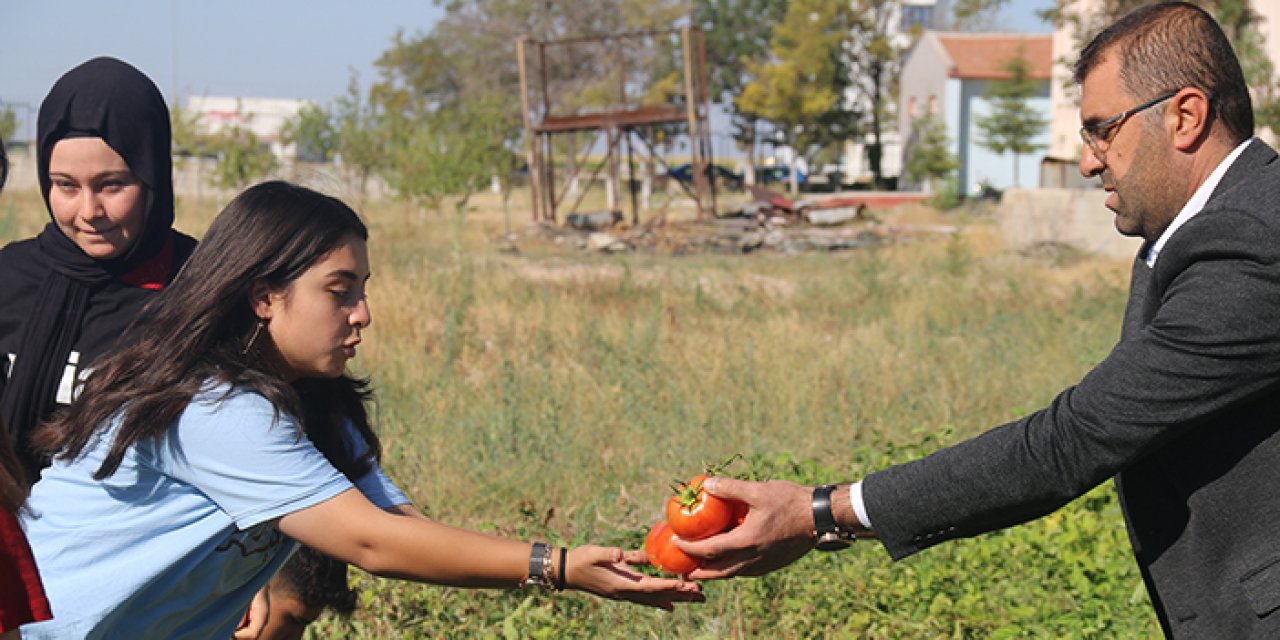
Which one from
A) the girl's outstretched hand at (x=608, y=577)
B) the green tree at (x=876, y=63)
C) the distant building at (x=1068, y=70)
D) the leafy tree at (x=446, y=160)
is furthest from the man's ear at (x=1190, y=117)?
the green tree at (x=876, y=63)

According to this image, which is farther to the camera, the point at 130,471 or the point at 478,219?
the point at 478,219

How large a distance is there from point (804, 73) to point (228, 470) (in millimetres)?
55182

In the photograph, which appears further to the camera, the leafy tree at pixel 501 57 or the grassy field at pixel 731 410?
the leafy tree at pixel 501 57

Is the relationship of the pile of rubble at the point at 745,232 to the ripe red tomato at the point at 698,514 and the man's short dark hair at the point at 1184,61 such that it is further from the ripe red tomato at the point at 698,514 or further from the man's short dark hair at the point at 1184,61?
the man's short dark hair at the point at 1184,61

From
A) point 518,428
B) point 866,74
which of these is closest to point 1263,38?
point 518,428

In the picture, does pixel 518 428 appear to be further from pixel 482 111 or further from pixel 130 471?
pixel 482 111

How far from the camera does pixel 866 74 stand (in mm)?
64312

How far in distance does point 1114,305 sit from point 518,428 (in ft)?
27.7

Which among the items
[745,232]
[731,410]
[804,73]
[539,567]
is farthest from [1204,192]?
[804,73]

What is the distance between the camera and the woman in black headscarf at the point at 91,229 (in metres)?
3.55

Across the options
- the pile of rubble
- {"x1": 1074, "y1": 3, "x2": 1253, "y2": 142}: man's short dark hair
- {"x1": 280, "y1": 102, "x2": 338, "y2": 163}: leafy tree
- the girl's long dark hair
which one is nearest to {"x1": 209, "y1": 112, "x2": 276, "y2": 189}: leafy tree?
{"x1": 280, "y1": 102, "x2": 338, "y2": 163}: leafy tree

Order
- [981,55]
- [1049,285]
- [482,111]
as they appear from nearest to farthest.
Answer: [1049,285], [482,111], [981,55]

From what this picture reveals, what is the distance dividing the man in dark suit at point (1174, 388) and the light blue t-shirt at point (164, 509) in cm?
140

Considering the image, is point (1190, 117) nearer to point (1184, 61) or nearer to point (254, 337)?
point (1184, 61)
